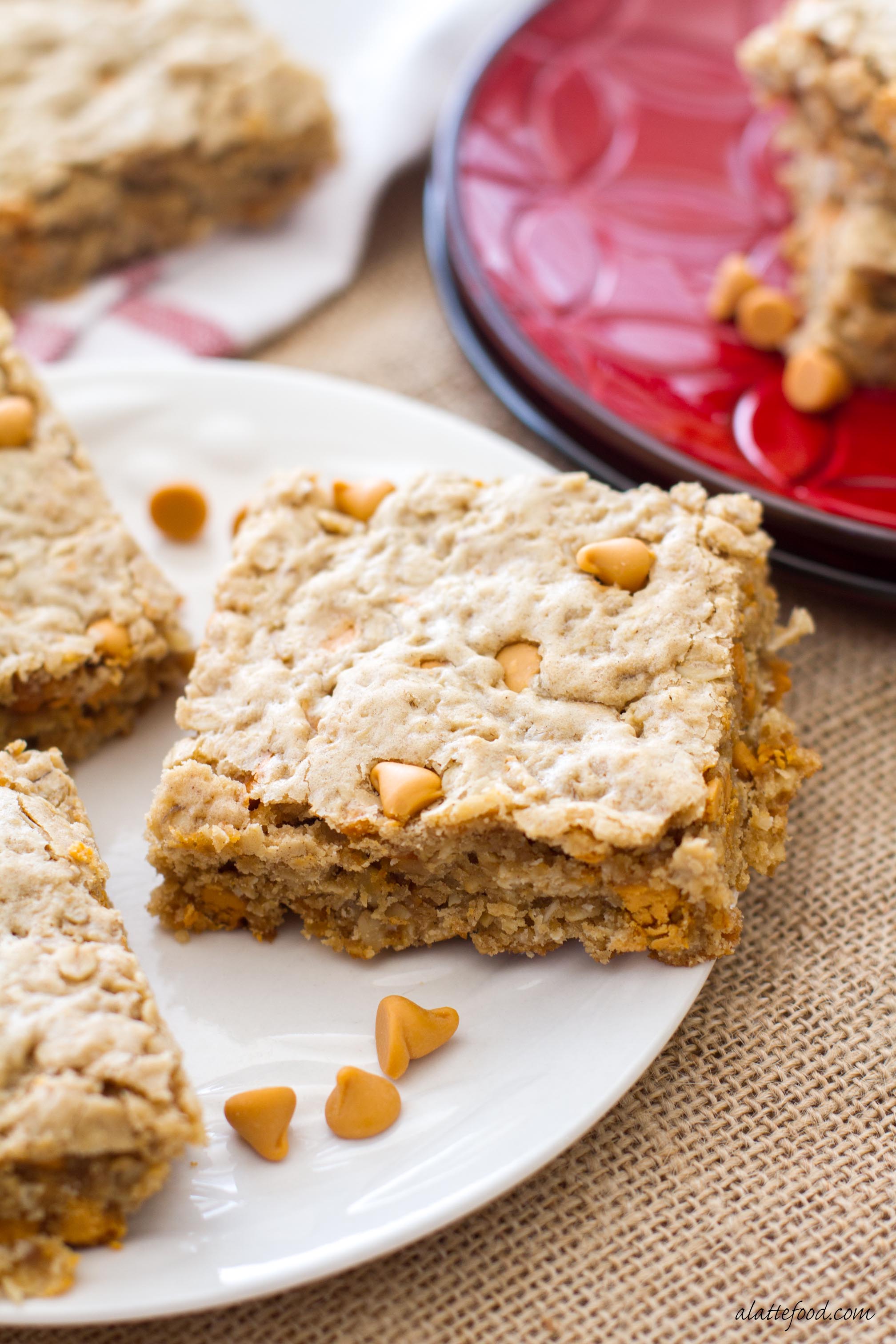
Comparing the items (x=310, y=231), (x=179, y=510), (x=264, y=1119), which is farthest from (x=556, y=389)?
(x=264, y=1119)

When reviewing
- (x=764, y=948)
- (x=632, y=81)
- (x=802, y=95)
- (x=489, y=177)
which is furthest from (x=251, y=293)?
(x=764, y=948)

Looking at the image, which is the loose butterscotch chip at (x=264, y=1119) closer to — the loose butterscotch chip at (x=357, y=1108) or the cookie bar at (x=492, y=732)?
the loose butterscotch chip at (x=357, y=1108)

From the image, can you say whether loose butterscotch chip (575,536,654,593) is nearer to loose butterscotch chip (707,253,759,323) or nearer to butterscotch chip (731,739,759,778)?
butterscotch chip (731,739,759,778)

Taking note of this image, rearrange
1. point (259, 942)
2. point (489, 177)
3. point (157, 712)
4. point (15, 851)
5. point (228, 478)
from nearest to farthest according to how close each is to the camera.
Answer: point (15, 851) < point (259, 942) < point (157, 712) < point (228, 478) < point (489, 177)

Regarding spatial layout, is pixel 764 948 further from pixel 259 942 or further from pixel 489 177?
pixel 489 177

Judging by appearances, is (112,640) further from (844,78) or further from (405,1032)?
(844,78)

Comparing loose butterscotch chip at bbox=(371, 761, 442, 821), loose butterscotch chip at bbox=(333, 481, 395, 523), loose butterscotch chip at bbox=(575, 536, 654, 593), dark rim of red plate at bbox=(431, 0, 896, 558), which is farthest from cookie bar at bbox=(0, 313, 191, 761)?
dark rim of red plate at bbox=(431, 0, 896, 558)

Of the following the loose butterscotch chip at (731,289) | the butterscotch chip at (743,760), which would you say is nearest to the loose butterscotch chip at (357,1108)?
the butterscotch chip at (743,760)
